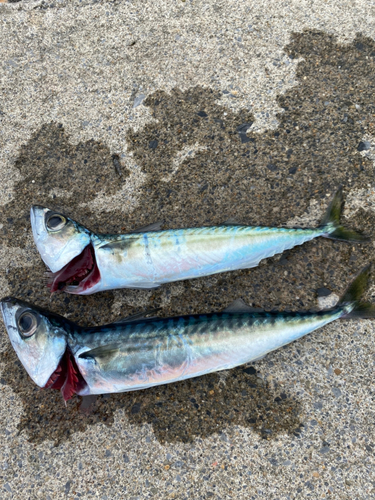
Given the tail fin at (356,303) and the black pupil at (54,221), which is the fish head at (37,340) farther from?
the tail fin at (356,303)

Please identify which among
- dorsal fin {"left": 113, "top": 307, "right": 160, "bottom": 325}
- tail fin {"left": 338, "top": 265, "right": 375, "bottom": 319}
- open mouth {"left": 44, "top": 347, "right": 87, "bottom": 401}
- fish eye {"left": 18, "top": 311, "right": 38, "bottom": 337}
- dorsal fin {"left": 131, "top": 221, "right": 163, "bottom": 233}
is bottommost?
open mouth {"left": 44, "top": 347, "right": 87, "bottom": 401}

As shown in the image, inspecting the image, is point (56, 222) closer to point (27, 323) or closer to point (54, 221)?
point (54, 221)

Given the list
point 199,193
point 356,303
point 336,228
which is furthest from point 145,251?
point 356,303

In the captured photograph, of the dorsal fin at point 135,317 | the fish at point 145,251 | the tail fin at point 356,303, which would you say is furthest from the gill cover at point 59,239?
the tail fin at point 356,303

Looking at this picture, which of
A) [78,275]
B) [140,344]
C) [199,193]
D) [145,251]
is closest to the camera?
[140,344]

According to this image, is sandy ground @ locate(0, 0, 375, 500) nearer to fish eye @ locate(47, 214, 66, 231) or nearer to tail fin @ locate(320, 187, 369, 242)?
tail fin @ locate(320, 187, 369, 242)

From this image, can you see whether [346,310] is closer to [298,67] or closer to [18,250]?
[298,67]

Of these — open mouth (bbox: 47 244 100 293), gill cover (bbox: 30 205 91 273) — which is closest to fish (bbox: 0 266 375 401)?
open mouth (bbox: 47 244 100 293)
